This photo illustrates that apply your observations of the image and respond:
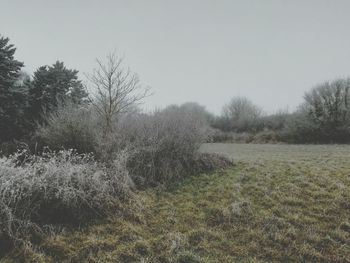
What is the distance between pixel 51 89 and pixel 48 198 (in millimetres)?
12157

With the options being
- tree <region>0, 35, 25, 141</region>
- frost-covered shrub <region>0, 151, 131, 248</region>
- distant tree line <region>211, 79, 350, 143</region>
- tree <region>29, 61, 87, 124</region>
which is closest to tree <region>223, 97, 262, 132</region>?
distant tree line <region>211, 79, 350, 143</region>

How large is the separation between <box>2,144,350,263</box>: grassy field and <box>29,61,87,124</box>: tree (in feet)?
35.8

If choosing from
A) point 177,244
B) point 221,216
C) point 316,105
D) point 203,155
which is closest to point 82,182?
point 177,244

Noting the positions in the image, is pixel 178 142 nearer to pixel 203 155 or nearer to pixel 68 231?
pixel 203 155

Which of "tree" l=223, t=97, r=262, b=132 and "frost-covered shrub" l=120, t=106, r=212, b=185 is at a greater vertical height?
"tree" l=223, t=97, r=262, b=132

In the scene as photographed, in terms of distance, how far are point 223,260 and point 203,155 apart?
5.80 metres

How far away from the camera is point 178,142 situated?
8.64m

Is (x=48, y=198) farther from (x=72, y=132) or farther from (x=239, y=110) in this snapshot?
(x=239, y=110)

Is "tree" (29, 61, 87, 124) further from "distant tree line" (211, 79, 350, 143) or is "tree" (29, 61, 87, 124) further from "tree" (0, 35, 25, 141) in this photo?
"distant tree line" (211, 79, 350, 143)

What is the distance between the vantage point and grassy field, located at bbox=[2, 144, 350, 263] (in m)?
3.87

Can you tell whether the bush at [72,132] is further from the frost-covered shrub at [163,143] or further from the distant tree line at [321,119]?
the distant tree line at [321,119]

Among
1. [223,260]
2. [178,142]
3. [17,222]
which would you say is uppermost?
[178,142]

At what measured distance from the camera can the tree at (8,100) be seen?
1429 centimetres

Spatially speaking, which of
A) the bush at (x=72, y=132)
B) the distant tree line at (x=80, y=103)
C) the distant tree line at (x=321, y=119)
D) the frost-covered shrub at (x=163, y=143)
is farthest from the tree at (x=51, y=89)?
the distant tree line at (x=321, y=119)
